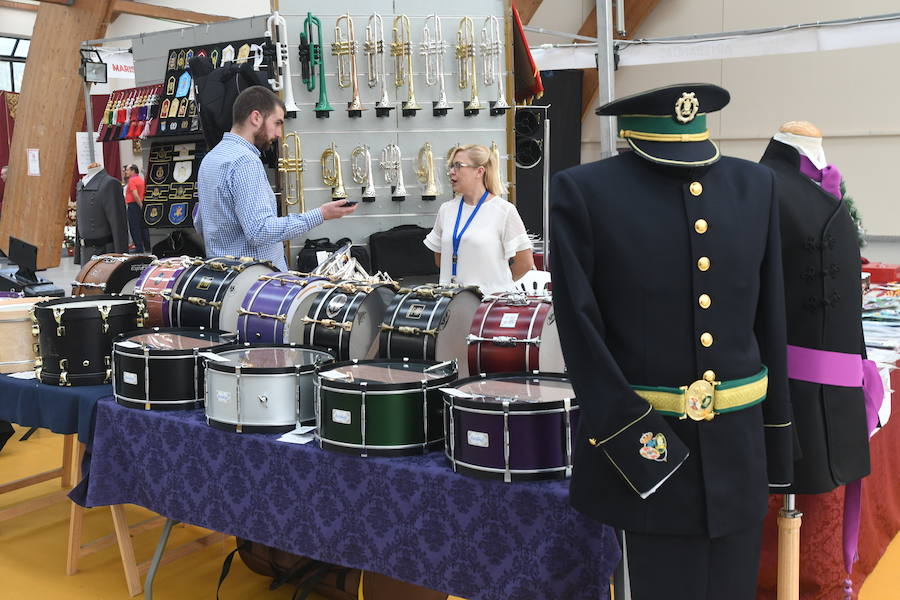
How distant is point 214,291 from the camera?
325 centimetres

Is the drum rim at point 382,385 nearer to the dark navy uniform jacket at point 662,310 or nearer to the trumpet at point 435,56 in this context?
the dark navy uniform jacket at point 662,310

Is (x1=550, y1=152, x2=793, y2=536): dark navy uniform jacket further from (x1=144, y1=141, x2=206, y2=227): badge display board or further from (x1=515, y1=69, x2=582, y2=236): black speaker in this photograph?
(x1=515, y1=69, x2=582, y2=236): black speaker

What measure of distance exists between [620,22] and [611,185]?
9243mm

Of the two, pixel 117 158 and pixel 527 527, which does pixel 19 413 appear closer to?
pixel 527 527

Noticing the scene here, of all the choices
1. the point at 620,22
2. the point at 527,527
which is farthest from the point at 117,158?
the point at 527,527

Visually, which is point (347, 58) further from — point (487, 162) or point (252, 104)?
point (252, 104)

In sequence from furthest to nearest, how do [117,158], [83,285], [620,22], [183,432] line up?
[117,158] < [620,22] < [83,285] < [183,432]

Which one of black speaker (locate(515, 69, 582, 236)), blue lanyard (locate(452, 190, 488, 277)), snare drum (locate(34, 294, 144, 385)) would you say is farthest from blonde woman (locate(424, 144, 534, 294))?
black speaker (locate(515, 69, 582, 236))

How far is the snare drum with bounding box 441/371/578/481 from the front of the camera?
2066 millimetres

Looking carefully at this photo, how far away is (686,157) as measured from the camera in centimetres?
166

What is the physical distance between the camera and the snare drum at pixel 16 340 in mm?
3271

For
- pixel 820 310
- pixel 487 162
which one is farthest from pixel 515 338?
pixel 487 162

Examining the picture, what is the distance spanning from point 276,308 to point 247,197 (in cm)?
63

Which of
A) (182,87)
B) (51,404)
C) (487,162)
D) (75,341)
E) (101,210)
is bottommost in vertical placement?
(51,404)
